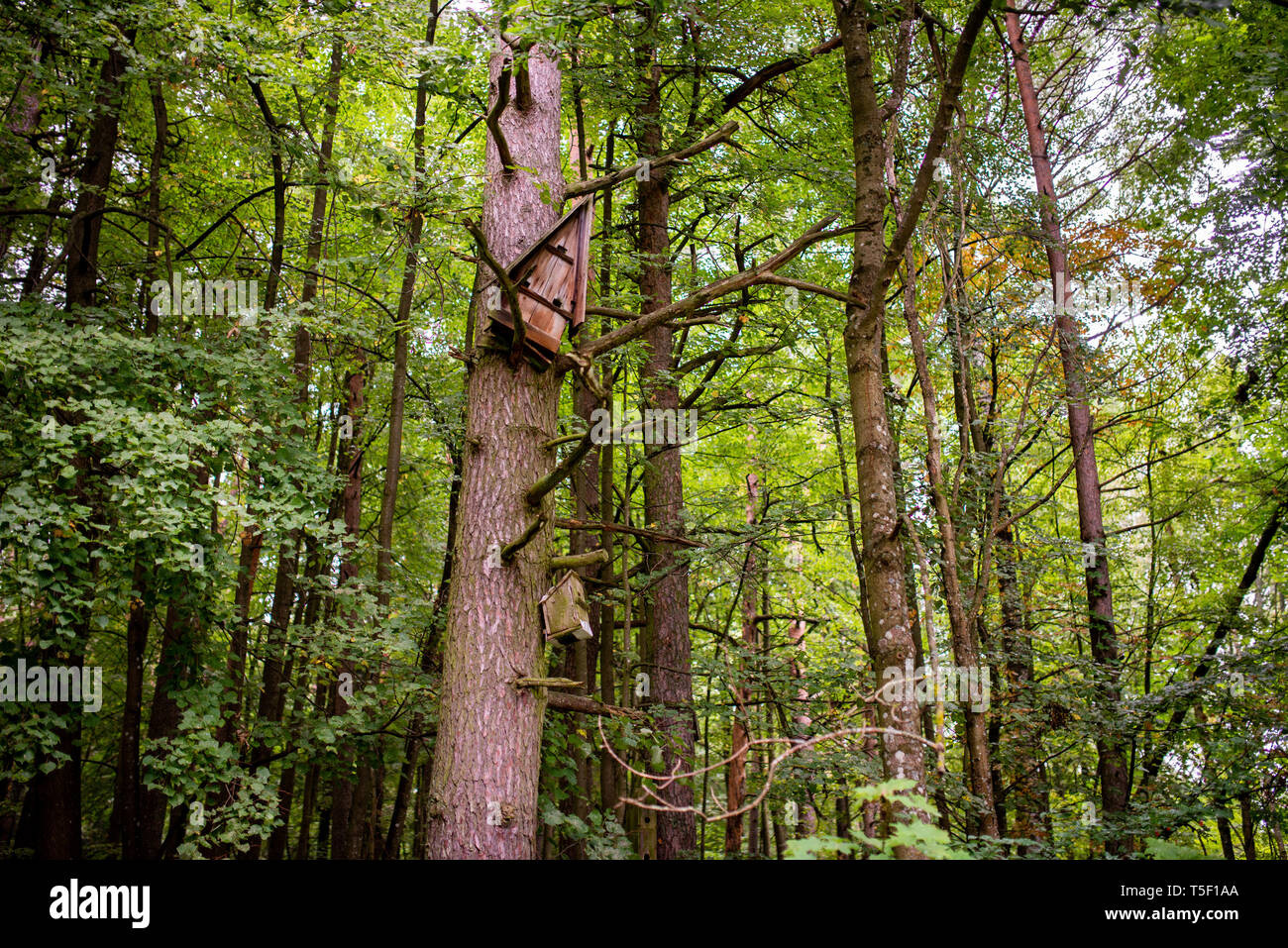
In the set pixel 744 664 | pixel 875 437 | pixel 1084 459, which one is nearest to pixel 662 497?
pixel 744 664

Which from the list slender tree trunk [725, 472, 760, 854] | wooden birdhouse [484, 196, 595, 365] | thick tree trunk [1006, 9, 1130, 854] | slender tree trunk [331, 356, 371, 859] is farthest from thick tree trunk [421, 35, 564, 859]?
thick tree trunk [1006, 9, 1130, 854]

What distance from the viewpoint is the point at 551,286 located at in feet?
15.3

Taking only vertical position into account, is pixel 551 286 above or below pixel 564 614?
above

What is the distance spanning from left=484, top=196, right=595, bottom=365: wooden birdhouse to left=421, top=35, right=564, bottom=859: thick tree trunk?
18 centimetres

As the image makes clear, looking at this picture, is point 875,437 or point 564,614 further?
point 875,437

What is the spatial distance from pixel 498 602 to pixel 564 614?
1.23 feet

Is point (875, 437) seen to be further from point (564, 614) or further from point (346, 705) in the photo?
point (346, 705)

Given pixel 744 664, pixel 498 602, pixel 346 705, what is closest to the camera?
pixel 498 602

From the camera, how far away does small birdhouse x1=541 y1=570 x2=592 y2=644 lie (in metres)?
4.30

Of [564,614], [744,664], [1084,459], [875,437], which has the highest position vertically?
[1084,459]
